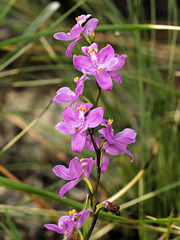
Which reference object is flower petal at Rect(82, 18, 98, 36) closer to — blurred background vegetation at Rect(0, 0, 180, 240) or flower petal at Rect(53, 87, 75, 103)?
flower petal at Rect(53, 87, 75, 103)

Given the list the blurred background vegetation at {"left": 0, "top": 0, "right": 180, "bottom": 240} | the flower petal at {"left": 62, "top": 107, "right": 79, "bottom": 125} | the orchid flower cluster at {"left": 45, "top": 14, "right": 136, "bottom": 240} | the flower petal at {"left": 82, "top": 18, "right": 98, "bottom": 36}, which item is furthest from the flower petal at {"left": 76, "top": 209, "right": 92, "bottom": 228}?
the blurred background vegetation at {"left": 0, "top": 0, "right": 180, "bottom": 240}

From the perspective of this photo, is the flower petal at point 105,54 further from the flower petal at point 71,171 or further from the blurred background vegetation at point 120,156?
the blurred background vegetation at point 120,156

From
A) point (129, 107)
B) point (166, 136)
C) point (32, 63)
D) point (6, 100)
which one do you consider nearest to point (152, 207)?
point (166, 136)

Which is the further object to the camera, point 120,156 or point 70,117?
point 120,156

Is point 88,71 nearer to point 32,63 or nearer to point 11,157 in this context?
point 11,157

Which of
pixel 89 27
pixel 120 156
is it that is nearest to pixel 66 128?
pixel 89 27

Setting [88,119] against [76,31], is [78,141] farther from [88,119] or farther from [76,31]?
[76,31]
